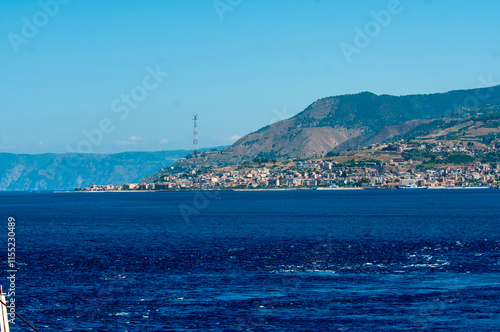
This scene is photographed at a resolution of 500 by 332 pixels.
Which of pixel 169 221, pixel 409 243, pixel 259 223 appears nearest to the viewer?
pixel 409 243

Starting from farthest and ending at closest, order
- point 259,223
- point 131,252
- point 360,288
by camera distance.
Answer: point 259,223, point 131,252, point 360,288

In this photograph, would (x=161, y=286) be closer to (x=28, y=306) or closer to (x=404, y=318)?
(x=28, y=306)

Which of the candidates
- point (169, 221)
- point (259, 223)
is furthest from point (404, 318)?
point (169, 221)

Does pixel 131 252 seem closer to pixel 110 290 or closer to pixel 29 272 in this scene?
pixel 29 272

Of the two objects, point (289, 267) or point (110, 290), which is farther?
point (289, 267)

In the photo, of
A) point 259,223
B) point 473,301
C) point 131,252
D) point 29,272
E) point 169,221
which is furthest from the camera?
point 169,221

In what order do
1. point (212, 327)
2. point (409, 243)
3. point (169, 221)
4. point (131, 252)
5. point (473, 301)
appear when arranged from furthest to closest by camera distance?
point (169, 221), point (409, 243), point (131, 252), point (473, 301), point (212, 327)

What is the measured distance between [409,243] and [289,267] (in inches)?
1085

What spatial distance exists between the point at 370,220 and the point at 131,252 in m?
65.2

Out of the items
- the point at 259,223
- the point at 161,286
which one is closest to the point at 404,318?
the point at 161,286

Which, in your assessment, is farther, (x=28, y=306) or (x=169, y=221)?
(x=169, y=221)

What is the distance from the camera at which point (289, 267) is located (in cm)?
6412

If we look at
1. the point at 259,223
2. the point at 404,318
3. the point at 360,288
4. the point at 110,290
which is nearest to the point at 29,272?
the point at 110,290

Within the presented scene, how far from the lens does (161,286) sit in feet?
179
